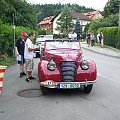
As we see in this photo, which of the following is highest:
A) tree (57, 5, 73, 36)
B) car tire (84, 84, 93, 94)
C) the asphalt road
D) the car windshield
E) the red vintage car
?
tree (57, 5, 73, 36)

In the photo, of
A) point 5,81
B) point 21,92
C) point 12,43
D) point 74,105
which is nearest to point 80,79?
point 74,105

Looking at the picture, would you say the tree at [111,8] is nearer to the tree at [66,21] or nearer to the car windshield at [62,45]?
the tree at [66,21]

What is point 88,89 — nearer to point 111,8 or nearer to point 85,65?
point 85,65

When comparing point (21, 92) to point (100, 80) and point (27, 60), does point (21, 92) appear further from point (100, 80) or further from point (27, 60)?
point (100, 80)

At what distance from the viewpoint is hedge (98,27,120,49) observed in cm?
3294

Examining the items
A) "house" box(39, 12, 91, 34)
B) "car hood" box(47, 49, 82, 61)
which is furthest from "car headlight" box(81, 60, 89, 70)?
"house" box(39, 12, 91, 34)

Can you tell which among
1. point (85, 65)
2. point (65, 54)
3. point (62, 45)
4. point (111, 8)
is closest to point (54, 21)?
point (111, 8)

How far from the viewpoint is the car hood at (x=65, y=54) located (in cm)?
973

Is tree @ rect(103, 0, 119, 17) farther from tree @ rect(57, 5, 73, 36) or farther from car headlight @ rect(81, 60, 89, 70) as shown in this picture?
car headlight @ rect(81, 60, 89, 70)

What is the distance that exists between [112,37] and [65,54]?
26188 millimetres

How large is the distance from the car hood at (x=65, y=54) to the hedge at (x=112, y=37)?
73.1ft

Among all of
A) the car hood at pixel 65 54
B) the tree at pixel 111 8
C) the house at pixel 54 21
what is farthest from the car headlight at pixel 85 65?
the house at pixel 54 21

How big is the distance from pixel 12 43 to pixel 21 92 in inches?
472

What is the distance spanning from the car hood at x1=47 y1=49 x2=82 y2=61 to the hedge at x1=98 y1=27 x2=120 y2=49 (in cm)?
2228
